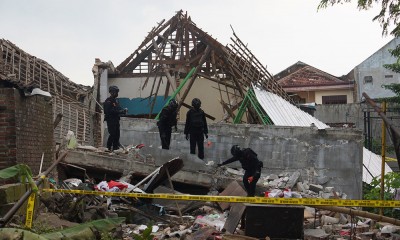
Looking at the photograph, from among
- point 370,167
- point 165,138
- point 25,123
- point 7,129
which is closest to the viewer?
point 7,129

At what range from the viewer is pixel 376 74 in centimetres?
3341

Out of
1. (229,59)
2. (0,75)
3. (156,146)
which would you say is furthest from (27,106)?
(229,59)

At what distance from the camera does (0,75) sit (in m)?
7.56

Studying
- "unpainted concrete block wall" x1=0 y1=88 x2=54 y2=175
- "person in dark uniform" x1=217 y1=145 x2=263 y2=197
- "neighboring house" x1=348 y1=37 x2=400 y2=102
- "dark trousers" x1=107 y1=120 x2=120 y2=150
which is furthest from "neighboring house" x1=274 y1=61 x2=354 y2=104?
"unpainted concrete block wall" x1=0 y1=88 x2=54 y2=175

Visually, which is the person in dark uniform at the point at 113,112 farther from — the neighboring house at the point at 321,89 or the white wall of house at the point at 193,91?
the neighboring house at the point at 321,89

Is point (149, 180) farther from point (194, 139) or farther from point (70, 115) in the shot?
point (70, 115)

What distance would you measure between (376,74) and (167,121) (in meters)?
24.3

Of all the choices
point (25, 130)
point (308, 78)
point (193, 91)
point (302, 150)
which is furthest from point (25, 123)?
point (308, 78)

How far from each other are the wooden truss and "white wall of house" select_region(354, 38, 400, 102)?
1520 centimetres

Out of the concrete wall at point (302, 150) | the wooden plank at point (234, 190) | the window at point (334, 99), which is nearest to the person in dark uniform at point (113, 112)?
the concrete wall at point (302, 150)

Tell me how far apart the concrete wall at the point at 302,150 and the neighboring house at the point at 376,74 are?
835 inches

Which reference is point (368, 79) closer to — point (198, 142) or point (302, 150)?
point (302, 150)

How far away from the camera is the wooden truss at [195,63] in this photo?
18.2 m

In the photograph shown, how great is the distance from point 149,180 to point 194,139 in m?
2.81
